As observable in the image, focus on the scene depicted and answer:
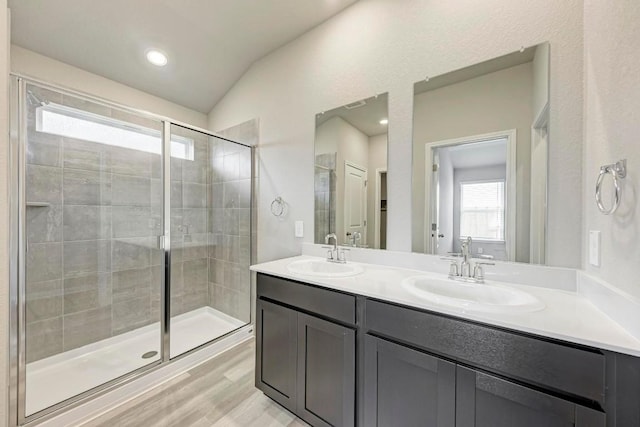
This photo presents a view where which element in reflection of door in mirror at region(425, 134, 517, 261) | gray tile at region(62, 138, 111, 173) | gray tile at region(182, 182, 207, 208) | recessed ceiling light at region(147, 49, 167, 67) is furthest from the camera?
gray tile at region(182, 182, 207, 208)

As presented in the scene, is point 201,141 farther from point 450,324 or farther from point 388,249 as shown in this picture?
point 450,324

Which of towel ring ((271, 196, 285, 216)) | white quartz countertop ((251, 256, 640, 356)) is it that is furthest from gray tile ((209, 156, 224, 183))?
white quartz countertop ((251, 256, 640, 356))

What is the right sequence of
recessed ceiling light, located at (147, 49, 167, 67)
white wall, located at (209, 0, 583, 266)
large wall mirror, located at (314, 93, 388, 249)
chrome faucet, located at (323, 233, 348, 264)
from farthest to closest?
1. recessed ceiling light, located at (147, 49, 167, 67)
2. chrome faucet, located at (323, 233, 348, 264)
3. large wall mirror, located at (314, 93, 388, 249)
4. white wall, located at (209, 0, 583, 266)

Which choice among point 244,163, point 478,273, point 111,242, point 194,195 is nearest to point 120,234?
point 111,242

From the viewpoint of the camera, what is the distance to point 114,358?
2145 millimetres

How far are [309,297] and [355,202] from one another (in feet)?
2.68

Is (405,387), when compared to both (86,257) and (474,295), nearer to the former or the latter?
(474,295)

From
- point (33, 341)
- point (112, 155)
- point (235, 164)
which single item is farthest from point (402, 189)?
point (33, 341)

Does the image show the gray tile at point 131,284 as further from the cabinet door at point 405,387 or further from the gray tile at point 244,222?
the cabinet door at point 405,387

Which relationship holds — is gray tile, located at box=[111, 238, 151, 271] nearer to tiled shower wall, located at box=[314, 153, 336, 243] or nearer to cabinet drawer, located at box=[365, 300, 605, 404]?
tiled shower wall, located at box=[314, 153, 336, 243]

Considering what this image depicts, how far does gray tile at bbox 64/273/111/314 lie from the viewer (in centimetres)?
212

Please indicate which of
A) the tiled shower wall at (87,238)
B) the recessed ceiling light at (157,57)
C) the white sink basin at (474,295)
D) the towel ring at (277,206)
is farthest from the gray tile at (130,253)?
the white sink basin at (474,295)

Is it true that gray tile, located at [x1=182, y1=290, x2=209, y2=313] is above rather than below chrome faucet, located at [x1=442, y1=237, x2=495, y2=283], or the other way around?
below

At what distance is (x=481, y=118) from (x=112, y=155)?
3.01 meters
